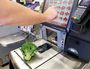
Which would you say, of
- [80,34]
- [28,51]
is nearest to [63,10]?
[80,34]

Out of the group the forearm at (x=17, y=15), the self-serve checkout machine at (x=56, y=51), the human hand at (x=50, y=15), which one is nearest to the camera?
the forearm at (x=17, y=15)

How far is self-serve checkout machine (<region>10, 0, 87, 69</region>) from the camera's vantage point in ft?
2.74

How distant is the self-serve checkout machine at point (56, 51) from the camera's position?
2.74 feet

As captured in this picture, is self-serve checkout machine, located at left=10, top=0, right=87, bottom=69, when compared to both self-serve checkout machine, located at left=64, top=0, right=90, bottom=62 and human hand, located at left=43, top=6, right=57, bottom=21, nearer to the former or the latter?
self-serve checkout machine, located at left=64, top=0, right=90, bottom=62

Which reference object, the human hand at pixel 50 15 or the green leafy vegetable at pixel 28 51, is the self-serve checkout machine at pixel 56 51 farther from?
the human hand at pixel 50 15

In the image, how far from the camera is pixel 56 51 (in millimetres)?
1021

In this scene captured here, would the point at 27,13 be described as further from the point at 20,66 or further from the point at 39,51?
the point at 39,51

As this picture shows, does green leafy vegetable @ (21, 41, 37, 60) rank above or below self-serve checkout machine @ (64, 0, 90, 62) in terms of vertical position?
below

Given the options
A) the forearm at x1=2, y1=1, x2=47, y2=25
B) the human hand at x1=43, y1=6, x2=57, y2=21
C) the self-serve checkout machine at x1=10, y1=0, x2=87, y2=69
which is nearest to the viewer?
the forearm at x1=2, y1=1, x2=47, y2=25

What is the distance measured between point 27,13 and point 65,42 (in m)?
0.50

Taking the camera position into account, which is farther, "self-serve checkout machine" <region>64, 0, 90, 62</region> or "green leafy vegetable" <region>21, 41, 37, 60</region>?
"green leafy vegetable" <region>21, 41, 37, 60</region>

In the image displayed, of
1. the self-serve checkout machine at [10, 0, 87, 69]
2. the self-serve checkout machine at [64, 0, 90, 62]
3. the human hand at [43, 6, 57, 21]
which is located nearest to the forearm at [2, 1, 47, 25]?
the human hand at [43, 6, 57, 21]

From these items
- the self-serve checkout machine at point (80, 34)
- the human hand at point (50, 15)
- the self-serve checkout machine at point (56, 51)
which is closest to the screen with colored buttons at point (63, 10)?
the self-serve checkout machine at point (56, 51)

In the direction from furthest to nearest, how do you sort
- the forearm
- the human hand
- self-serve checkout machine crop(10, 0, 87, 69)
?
self-serve checkout machine crop(10, 0, 87, 69) < the human hand < the forearm
